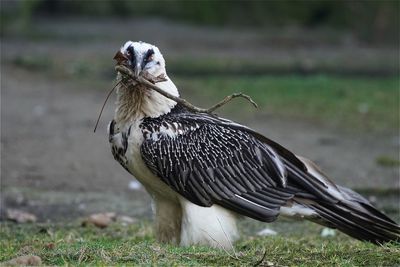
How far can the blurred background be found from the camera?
452 inches

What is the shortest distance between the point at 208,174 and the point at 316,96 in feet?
32.2

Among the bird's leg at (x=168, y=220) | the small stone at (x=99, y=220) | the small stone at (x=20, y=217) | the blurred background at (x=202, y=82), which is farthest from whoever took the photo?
the blurred background at (x=202, y=82)

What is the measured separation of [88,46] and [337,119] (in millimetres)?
8420

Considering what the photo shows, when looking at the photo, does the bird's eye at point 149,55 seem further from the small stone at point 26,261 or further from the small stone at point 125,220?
the small stone at point 125,220

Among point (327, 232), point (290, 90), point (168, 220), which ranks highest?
point (168, 220)

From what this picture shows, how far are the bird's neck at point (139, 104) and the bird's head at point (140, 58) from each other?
136 mm

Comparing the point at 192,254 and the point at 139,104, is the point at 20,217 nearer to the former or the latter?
the point at 139,104

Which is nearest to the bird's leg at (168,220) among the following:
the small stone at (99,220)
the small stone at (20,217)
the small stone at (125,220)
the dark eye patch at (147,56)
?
the dark eye patch at (147,56)

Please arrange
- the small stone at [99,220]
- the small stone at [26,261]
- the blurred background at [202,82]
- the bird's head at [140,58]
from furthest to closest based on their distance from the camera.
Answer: the blurred background at [202,82], the small stone at [99,220], the bird's head at [140,58], the small stone at [26,261]

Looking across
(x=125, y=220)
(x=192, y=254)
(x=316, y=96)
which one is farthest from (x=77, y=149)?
(x=192, y=254)

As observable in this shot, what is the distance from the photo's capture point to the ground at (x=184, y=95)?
429 inches

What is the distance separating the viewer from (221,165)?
24.0 ft

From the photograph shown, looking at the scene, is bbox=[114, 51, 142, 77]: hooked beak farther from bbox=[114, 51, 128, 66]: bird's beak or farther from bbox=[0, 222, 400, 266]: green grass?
bbox=[0, 222, 400, 266]: green grass

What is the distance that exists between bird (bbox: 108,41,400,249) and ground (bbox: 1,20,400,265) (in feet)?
1.32
